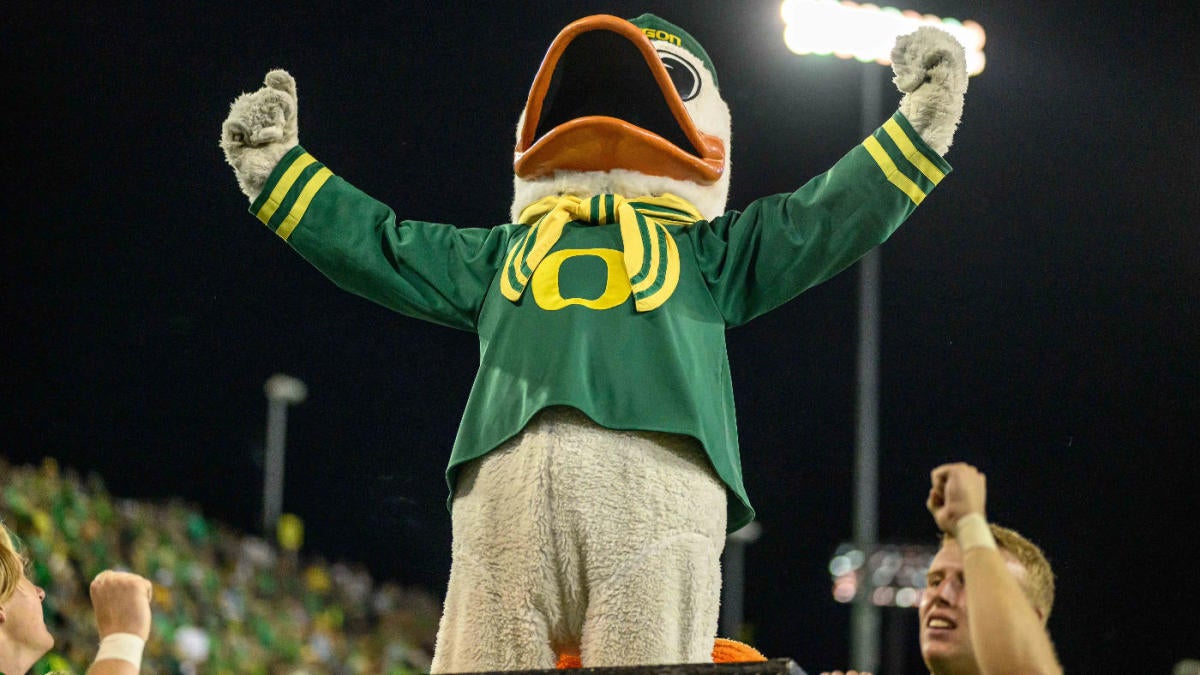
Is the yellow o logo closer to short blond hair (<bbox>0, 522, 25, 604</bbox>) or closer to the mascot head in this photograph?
the mascot head

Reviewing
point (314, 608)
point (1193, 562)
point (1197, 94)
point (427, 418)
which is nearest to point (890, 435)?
point (1193, 562)

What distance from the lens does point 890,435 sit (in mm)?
12914

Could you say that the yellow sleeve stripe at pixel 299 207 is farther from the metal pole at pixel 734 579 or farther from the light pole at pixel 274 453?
the metal pole at pixel 734 579

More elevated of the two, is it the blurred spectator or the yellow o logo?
the blurred spectator

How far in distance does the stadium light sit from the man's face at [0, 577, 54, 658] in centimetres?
546

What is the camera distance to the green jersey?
2852 mm

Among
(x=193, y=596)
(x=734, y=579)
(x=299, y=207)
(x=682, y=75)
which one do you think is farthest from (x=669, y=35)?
(x=734, y=579)

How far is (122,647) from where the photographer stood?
7.45 feet

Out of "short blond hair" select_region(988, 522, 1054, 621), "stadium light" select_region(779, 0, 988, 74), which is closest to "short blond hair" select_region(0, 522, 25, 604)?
"short blond hair" select_region(988, 522, 1054, 621)

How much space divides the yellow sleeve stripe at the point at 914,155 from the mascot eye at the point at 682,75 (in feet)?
1.59

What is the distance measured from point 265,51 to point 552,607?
15.1 feet

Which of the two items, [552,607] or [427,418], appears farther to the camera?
[427,418]

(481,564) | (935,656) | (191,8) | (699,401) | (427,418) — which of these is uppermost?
(191,8)

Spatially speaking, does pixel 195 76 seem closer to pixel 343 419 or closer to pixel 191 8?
pixel 191 8
